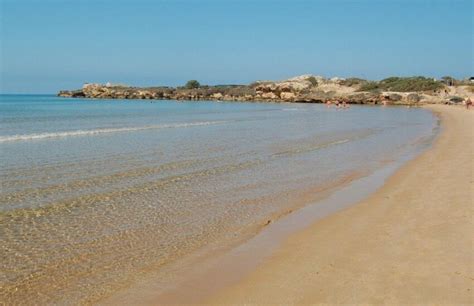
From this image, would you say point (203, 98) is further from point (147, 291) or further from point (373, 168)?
point (147, 291)

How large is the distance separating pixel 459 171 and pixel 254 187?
610cm

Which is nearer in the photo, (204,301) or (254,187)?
(204,301)

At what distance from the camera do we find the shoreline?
5.43 meters

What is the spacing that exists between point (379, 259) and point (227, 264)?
2084 millimetres

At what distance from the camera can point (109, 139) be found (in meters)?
24.0

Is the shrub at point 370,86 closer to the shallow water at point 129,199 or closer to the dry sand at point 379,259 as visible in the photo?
the shallow water at point 129,199

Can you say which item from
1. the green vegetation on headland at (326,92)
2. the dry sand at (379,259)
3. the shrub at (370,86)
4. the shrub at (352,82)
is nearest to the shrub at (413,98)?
the green vegetation on headland at (326,92)

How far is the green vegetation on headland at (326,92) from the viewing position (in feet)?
334

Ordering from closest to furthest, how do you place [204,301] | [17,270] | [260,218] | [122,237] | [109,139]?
[204,301], [17,270], [122,237], [260,218], [109,139]

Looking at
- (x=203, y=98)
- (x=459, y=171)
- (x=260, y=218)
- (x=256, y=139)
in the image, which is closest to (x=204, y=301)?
(x=260, y=218)

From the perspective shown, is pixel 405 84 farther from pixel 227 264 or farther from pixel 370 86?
pixel 227 264

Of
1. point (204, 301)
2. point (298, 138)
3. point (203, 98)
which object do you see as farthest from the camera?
point (203, 98)

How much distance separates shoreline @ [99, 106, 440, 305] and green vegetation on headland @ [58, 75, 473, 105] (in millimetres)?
88048

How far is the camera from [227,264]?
6.52 m
